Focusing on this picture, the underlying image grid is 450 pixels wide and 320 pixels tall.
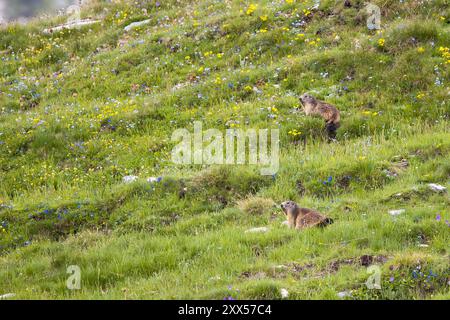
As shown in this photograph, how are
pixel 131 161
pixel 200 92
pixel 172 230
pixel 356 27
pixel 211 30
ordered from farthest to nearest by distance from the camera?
pixel 211 30
pixel 356 27
pixel 200 92
pixel 131 161
pixel 172 230

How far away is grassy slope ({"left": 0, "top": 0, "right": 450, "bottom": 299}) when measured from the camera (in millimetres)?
10578

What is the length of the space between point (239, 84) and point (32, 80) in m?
7.31

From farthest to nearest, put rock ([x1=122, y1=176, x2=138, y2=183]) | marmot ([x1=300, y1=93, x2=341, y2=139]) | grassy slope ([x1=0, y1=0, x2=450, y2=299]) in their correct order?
marmot ([x1=300, y1=93, x2=341, y2=139]) < rock ([x1=122, y1=176, x2=138, y2=183]) < grassy slope ([x1=0, y1=0, x2=450, y2=299])

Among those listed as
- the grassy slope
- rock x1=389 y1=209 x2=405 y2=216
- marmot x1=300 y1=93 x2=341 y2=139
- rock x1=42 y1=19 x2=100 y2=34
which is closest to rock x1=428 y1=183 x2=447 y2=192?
the grassy slope

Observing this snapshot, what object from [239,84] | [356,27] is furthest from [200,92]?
[356,27]

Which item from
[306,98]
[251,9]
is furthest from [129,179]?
[251,9]

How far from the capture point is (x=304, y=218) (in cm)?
1159

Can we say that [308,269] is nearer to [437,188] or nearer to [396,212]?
[396,212]

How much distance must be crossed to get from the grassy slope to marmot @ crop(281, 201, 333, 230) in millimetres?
210

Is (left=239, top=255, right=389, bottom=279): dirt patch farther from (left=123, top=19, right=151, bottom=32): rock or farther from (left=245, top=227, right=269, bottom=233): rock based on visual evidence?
(left=123, top=19, right=151, bottom=32): rock

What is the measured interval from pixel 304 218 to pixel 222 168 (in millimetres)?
3432

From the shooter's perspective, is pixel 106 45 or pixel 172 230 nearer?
pixel 172 230
